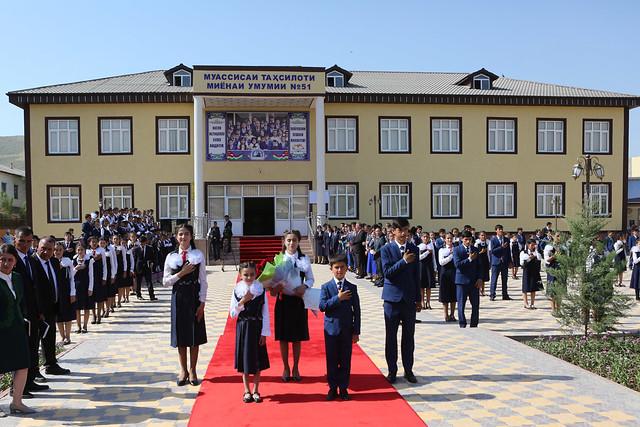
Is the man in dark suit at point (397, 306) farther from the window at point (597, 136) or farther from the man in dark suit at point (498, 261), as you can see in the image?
the window at point (597, 136)

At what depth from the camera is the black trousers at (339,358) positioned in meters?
6.85

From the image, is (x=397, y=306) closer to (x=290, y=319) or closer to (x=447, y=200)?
(x=290, y=319)

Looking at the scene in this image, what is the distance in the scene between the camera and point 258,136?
30.4m

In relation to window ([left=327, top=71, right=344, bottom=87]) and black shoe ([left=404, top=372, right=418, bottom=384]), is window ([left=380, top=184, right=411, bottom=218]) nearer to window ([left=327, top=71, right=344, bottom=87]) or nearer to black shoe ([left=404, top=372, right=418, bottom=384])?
window ([left=327, top=71, right=344, bottom=87])

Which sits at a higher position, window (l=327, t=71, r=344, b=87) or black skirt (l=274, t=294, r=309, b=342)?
window (l=327, t=71, r=344, b=87)

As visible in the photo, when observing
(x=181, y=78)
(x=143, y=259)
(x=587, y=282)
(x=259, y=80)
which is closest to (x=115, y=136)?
(x=181, y=78)

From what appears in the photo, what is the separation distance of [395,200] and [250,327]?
25222 millimetres

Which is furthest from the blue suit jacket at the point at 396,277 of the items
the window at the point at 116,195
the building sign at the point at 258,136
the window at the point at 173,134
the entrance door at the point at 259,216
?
the window at the point at 116,195

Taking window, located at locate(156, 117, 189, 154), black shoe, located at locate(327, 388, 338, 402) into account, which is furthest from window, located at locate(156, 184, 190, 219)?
black shoe, located at locate(327, 388, 338, 402)

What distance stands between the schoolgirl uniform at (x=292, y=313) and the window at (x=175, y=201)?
2391 cm

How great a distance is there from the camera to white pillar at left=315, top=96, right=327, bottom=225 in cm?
2897

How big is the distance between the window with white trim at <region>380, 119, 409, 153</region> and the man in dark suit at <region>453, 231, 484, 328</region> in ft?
67.1

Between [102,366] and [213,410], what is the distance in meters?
2.98

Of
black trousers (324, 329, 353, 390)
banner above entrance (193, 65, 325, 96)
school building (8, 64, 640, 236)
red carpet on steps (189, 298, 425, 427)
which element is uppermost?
banner above entrance (193, 65, 325, 96)
